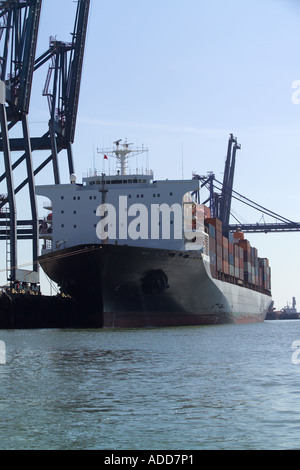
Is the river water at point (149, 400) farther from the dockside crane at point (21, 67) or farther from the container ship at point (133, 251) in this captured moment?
the dockside crane at point (21, 67)

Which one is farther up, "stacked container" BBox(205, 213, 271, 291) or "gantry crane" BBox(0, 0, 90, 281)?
"gantry crane" BBox(0, 0, 90, 281)

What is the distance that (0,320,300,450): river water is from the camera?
33.0ft

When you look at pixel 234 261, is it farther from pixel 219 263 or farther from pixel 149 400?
pixel 149 400

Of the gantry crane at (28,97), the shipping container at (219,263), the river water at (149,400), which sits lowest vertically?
the river water at (149,400)

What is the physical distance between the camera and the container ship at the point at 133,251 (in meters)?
35.6

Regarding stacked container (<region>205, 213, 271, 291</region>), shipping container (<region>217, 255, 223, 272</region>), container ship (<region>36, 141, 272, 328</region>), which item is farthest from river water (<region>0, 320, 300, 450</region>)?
stacked container (<region>205, 213, 271, 291</region>)

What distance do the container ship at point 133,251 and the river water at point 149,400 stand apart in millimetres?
13393

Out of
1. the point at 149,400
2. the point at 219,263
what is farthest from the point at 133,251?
the point at 149,400

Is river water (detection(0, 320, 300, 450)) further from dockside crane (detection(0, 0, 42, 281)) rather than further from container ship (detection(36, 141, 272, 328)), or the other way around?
dockside crane (detection(0, 0, 42, 281))

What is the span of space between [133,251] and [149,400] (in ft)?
73.6

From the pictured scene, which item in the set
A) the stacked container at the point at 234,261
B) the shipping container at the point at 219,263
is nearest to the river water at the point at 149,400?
the shipping container at the point at 219,263

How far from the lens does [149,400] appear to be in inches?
512

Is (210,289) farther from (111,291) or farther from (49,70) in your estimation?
(49,70)

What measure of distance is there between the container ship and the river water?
13393mm
